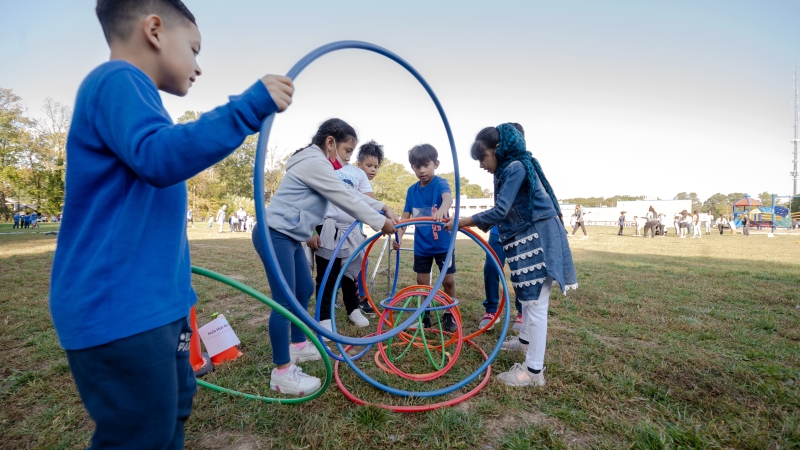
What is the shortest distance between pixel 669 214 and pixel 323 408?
144ft

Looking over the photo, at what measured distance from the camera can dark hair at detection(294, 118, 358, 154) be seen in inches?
124

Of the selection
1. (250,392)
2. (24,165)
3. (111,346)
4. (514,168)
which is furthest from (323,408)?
(24,165)

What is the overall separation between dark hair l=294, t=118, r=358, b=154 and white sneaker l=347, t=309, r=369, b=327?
6.56 ft

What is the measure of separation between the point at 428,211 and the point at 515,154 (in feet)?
4.73

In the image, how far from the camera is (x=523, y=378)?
9.15ft

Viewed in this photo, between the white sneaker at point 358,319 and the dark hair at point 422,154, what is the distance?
1745mm

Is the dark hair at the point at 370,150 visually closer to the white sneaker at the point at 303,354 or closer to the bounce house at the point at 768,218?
the white sneaker at the point at 303,354

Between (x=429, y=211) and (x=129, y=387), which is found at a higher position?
(x=429, y=211)

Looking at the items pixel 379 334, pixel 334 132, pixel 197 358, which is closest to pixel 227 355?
pixel 197 358

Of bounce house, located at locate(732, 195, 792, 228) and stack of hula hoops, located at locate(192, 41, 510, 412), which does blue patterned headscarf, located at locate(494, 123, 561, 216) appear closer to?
stack of hula hoops, located at locate(192, 41, 510, 412)

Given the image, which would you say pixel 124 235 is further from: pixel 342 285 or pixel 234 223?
pixel 234 223

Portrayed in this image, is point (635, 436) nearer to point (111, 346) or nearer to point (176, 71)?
point (111, 346)

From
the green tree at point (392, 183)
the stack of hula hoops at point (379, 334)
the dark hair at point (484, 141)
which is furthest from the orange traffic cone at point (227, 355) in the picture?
the green tree at point (392, 183)

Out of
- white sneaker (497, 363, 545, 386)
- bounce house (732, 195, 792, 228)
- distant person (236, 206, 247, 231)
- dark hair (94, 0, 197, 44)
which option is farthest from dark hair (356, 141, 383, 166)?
bounce house (732, 195, 792, 228)
